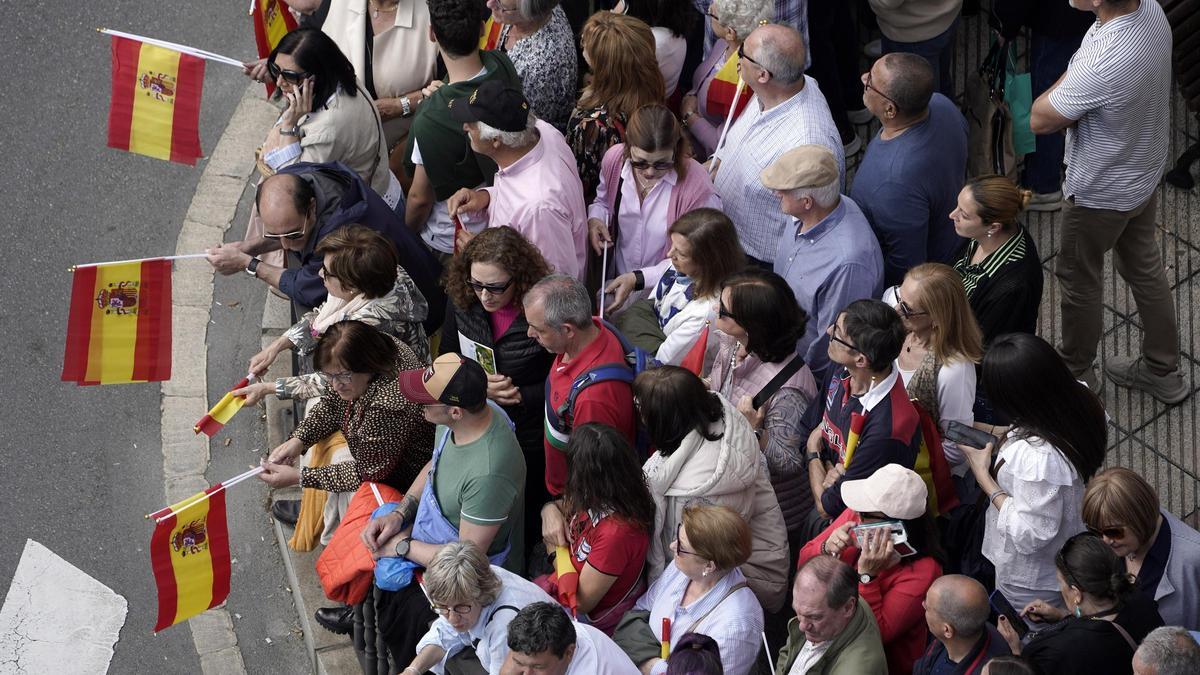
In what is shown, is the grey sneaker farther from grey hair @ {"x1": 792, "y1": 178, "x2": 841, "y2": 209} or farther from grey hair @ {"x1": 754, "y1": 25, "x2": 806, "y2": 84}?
grey hair @ {"x1": 754, "y1": 25, "x2": 806, "y2": 84}

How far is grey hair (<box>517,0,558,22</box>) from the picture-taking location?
7000mm

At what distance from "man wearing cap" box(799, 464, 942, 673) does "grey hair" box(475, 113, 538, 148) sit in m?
2.46

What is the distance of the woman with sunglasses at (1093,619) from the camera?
14.0 ft

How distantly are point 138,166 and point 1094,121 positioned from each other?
257 inches

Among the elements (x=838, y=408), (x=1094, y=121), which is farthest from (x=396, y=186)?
(x=1094, y=121)

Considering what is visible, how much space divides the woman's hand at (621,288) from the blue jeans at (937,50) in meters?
2.31

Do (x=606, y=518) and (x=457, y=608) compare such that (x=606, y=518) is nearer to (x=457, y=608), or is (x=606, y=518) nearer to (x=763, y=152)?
(x=457, y=608)

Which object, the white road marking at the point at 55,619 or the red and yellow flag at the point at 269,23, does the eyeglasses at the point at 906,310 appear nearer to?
the red and yellow flag at the point at 269,23

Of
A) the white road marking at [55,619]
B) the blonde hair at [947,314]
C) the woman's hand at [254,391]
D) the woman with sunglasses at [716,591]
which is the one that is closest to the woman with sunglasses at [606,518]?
the woman with sunglasses at [716,591]

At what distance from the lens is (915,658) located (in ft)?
16.4

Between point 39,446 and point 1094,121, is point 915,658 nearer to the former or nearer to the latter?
point 1094,121

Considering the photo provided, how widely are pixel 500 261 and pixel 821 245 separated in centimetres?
151

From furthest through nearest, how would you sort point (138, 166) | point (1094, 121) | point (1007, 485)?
1. point (138, 166)
2. point (1094, 121)
3. point (1007, 485)

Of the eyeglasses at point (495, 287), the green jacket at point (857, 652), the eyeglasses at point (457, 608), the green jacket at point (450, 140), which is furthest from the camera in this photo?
the green jacket at point (450, 140)
